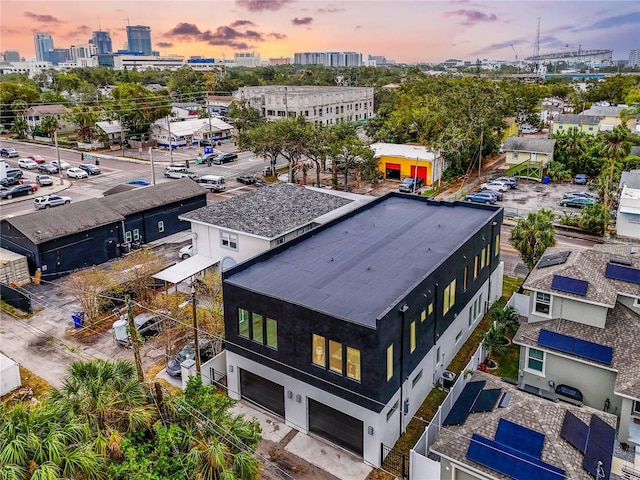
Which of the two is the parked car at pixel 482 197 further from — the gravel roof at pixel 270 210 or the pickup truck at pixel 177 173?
the pickup truck at pixel 177 173

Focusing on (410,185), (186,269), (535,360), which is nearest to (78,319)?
(186,269)

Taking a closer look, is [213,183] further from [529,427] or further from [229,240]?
[529,427]

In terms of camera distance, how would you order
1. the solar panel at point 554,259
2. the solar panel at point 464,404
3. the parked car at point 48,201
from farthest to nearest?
the parked car at point 48,201 < the solar panel at point 554,259 < the solar panel at point 464,404

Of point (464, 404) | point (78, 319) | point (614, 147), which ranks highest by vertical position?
point (614, 147)

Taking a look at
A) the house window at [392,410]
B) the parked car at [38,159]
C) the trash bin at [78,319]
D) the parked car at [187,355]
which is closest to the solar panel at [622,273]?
the house window at [392,410]

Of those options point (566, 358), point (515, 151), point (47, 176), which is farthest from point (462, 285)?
point (47, 176)

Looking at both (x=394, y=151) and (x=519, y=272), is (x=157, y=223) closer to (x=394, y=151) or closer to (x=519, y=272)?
(x=519, y=272)
